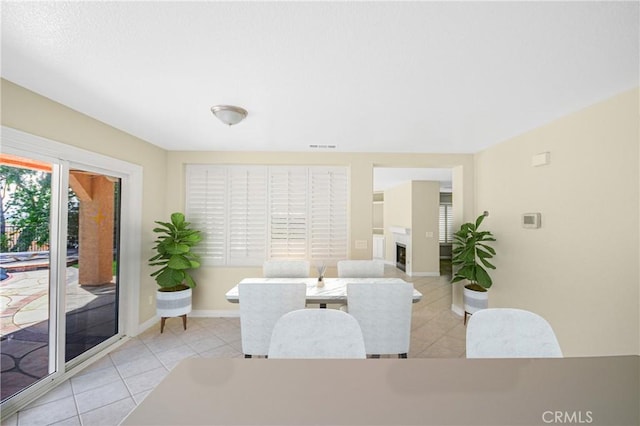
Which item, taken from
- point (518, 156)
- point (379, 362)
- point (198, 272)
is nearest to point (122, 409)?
point (198, 272)

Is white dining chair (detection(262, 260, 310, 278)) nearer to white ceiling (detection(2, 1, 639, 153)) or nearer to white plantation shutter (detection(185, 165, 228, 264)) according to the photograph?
white plantation shutter (detection(185, 165, 228, 264))

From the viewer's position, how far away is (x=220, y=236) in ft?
12.9

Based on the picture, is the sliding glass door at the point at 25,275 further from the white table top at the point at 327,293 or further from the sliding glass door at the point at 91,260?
the white table top at the point at 327,293

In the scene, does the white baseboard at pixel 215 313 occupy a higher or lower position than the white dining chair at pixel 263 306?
lower

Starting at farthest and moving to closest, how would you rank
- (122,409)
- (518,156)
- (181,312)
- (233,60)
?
(181,312) < (518,156) < (122,409) < (233,60)

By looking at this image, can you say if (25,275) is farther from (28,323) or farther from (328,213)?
(328,213)

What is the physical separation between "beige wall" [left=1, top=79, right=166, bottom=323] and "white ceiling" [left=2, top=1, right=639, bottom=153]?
0.39ft

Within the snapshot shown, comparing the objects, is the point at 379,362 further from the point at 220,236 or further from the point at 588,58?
the point at 220,236

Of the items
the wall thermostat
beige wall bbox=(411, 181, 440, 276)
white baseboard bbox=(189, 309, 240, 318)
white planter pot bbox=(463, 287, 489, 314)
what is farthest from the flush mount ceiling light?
beige wall bbox=(411, 181, 440, 276)

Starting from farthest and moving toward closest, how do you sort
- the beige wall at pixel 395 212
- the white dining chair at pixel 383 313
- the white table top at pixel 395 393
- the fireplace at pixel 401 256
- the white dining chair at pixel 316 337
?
1. the fireplace at pixel 401 256
2. the beige wall at pixel 395 212
3. the white dining chair at pixel 383 313
4. the white dining chair at pixel 316 337
5. the white table top at pixel 395 393

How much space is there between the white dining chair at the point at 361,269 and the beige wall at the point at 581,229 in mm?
1599

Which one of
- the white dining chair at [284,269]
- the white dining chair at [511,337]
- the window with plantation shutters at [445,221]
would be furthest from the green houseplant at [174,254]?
the window with plantation shutters at [445,221]

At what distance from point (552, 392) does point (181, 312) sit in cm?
361

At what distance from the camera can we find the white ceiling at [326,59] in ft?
4.20
